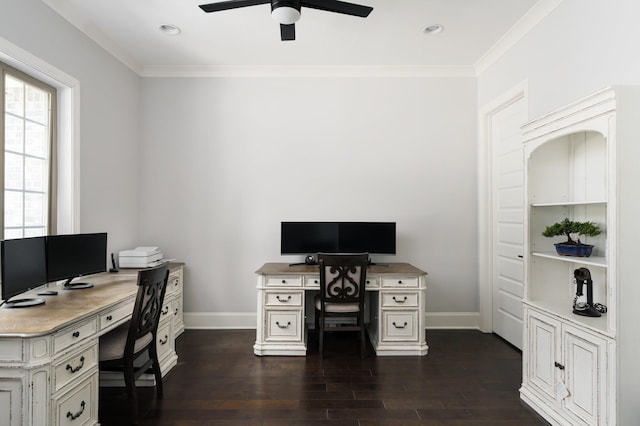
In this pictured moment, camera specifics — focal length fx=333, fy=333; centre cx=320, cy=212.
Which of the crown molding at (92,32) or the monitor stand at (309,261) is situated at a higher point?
the crown molding at (92,32)

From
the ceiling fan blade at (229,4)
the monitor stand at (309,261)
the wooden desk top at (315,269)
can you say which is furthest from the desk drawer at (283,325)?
the ceiling fan blade at (229,4)

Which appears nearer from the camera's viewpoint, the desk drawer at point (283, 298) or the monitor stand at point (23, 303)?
the monitor stand at point (23, 303)

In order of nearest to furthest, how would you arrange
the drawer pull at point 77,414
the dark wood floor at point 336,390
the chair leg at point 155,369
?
the drawer pull at point 77,414
the dark wood floor at point 336,390
the chair leg at point 155,369

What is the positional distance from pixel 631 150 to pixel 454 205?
224 cm

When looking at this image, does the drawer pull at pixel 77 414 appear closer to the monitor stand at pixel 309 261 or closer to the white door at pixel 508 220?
the monitor stand at pixel 309 261

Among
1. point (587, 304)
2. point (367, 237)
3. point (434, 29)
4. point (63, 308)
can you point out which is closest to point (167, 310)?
point (63, 308)

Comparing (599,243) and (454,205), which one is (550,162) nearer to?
(599,243)

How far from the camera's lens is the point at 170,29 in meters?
3.14

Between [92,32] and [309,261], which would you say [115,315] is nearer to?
[309,261]

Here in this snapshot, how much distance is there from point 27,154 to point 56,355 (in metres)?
1.73

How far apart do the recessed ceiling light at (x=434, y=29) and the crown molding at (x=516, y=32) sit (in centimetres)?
65

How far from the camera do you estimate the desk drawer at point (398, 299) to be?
3.30 meters

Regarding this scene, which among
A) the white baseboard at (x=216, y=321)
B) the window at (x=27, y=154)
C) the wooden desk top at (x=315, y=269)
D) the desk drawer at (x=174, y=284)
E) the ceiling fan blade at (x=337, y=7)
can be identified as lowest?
the white baseboard at (x=216, y=321)

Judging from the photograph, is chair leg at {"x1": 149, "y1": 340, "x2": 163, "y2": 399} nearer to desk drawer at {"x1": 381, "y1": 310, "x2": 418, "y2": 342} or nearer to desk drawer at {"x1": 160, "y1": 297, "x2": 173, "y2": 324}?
desk drawer at {"x1": 160, "y1": 297, "x2": 173, "y2": 324}
